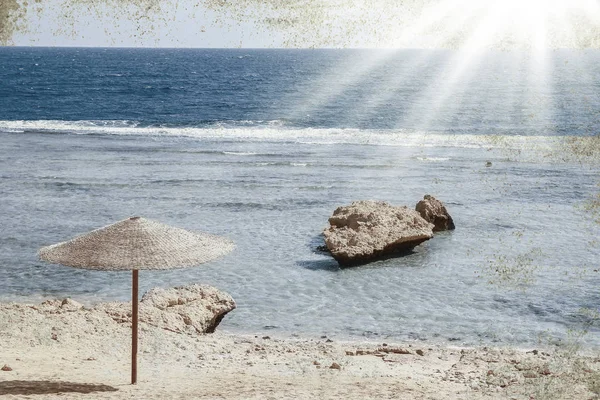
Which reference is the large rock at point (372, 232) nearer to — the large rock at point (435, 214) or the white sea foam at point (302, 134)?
the large rock at point (435, 214)

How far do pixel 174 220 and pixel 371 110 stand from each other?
141ft

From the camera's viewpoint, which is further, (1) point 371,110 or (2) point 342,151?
(1) point 371,110

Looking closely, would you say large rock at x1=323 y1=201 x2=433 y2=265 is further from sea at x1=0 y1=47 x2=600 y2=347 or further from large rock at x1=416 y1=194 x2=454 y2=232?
large rock at x1=416 y1=194 x2=454 y2=232

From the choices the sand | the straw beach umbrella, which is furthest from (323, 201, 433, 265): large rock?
the straw beach umbrella

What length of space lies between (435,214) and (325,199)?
621 cm

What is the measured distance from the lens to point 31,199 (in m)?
27.7

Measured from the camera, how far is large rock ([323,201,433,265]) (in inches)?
771

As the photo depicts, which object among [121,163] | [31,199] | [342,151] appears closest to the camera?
[31,199]

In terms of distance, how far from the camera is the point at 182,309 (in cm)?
1454

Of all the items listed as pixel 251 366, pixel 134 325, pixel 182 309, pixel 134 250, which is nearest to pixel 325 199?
pixel 182 309

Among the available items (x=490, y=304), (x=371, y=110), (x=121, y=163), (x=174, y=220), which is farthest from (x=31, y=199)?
(x=371, y=110)

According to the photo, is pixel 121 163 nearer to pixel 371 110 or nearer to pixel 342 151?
pixel 342 151

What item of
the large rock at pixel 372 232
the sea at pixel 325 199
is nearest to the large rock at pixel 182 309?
the sea at pixel 325 199

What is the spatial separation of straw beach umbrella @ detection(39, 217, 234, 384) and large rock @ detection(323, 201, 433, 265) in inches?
360
